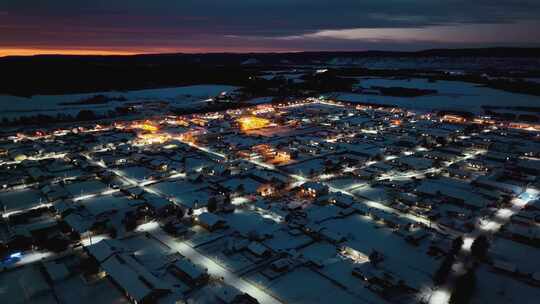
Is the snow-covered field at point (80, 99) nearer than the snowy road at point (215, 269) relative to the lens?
No

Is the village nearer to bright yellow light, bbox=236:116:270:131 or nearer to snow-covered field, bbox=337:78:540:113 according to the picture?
bright yellow light, bbox=236:116:270:131

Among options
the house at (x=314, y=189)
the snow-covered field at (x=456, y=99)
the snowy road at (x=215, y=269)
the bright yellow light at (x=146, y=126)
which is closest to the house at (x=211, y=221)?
the snowy road at (x=215, y=269)

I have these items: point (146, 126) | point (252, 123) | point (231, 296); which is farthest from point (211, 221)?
point (146, 126)

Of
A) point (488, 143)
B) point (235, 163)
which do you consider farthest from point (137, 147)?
point (488, 143)

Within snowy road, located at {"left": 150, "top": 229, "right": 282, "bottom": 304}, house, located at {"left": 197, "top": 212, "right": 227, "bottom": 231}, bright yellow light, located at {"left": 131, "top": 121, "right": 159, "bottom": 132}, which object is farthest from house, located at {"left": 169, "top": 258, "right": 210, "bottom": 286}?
bright yellow light, located at {"left": 131, "top": 121, "right": 159, "bottom": 132}

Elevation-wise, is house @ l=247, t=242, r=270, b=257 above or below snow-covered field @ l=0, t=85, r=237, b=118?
below

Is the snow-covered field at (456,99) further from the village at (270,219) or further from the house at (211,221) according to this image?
the house at (211,221)
